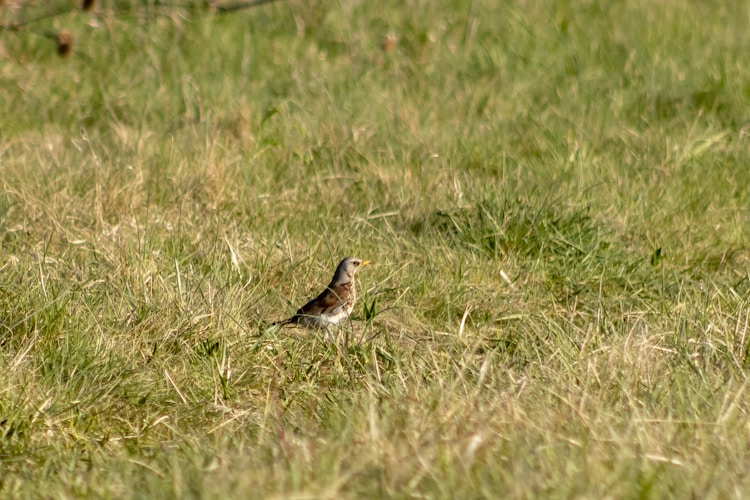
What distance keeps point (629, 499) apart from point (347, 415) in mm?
1090

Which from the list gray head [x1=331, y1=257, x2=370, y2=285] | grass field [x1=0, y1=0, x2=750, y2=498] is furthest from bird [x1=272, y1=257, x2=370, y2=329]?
grass field [x1=0, y1=0, x2=750, y2=498]

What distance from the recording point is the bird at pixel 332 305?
5012 millimetres

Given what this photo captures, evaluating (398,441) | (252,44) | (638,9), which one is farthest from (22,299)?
(638,9)

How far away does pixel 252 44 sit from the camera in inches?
348

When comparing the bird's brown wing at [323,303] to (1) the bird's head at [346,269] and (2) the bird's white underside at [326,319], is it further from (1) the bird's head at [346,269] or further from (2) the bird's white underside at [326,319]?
(1) the bird's head at [346,269]

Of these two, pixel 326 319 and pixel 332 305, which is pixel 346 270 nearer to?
pixel 332 305

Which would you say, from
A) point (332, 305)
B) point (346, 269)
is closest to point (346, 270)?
point (346, 269)

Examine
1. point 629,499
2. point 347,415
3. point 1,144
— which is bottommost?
point 1,144

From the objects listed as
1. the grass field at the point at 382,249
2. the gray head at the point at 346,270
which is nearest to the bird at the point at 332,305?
the gray head at the point at 346,270

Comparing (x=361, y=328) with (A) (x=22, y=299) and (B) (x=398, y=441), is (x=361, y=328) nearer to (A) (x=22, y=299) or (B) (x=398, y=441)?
(A) (x=22, y=299)

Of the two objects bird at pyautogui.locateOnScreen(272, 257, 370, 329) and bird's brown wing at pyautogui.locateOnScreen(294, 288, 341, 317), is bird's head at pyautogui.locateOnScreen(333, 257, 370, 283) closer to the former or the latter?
bird at pyautogui.locateOnScreen(272, 257, 370, 329)

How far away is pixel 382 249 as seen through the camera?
19.4ft

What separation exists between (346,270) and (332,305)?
290 mm

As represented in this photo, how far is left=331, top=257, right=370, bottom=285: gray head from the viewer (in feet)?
17.4
